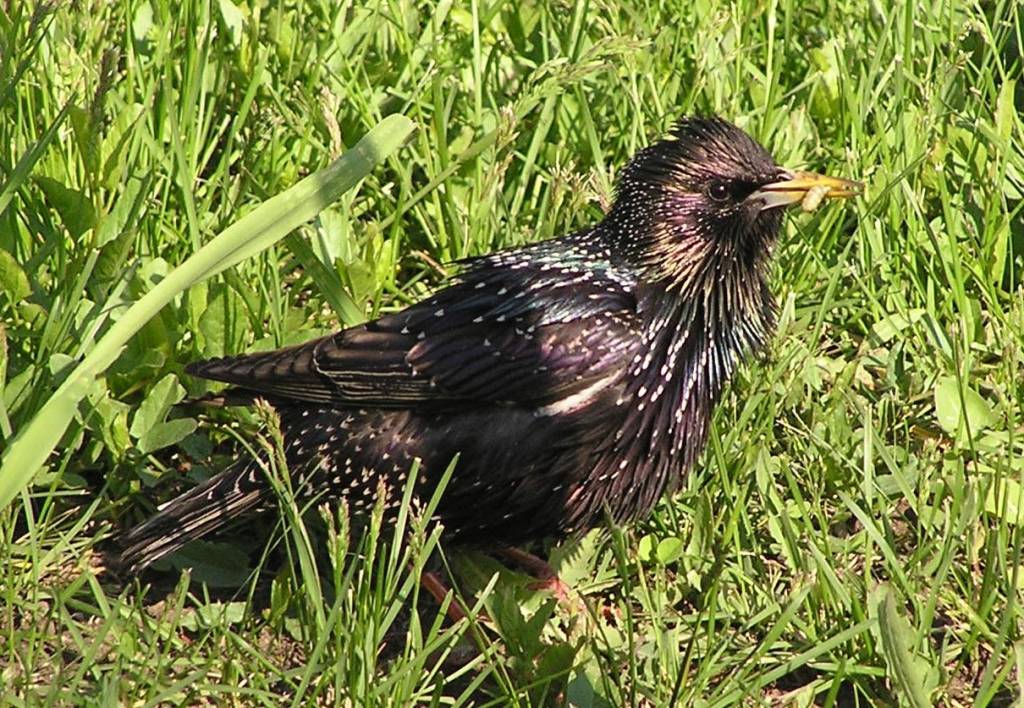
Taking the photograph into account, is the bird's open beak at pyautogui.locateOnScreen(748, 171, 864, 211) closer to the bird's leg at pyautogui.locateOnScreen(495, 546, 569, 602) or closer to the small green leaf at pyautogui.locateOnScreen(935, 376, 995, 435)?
the small green leaf at pyautogui.locateOnScreen(935, 376, 995, 435)

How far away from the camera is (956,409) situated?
4.00m

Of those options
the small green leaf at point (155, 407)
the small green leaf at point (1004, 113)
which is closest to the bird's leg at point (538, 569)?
the small green leaf at point (155, 407)

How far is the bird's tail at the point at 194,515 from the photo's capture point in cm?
369

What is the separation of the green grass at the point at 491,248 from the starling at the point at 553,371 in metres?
0.16

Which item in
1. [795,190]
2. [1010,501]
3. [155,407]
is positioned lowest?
[1010,501]

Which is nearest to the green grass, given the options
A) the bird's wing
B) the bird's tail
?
the bird's tail

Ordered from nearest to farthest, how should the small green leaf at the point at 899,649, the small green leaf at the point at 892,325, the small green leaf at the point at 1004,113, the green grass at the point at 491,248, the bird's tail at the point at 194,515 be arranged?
the small green leaf at the point at 899,649
the green grass at the point at 491,248
the bird's tail at the point at 194,515
the small green leaf at the point at 892,325
the small green leaf at the point at 1004,113

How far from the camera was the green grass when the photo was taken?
3.24 meters

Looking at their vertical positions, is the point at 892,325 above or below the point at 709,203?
below

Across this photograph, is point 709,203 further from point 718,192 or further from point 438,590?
point 438,590

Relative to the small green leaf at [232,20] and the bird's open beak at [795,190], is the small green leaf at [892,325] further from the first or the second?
the small green leaf at [232,20]

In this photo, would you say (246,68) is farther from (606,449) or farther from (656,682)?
(656,682)

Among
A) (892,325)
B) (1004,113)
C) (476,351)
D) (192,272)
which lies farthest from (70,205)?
(1004,113)

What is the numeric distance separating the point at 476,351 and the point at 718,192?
65cm
